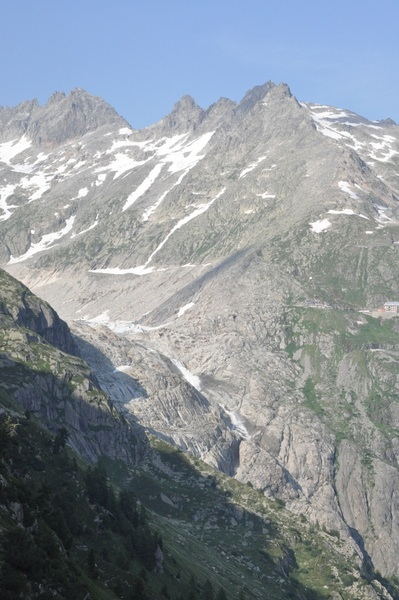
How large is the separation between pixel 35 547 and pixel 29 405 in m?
104

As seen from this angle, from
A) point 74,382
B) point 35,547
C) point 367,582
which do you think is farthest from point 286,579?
point 35,547

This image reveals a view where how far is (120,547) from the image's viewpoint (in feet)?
333

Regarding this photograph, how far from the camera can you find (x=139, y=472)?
17850 centimetres

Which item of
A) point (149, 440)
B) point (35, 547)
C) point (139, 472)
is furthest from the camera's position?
point (149, 440)

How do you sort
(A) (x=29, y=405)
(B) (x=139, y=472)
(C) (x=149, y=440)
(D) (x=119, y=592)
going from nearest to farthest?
(D) (x=119, y=592) < (A) (x=29, y=405) < (B) (x=139, y=472) < (C) (x=149, y=440)

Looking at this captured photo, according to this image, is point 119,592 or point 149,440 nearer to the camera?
point 119,592

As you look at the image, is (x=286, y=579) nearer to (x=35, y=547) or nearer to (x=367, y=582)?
(x=367, y=582)

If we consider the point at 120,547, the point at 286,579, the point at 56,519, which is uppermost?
the point at 56,519

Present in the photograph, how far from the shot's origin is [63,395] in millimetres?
180500

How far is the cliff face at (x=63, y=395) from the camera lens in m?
169

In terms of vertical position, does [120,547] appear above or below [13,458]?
below

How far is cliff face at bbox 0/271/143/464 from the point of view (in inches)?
6649

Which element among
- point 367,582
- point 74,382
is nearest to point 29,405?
point 74,382

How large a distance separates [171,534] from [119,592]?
5521 centimetres
